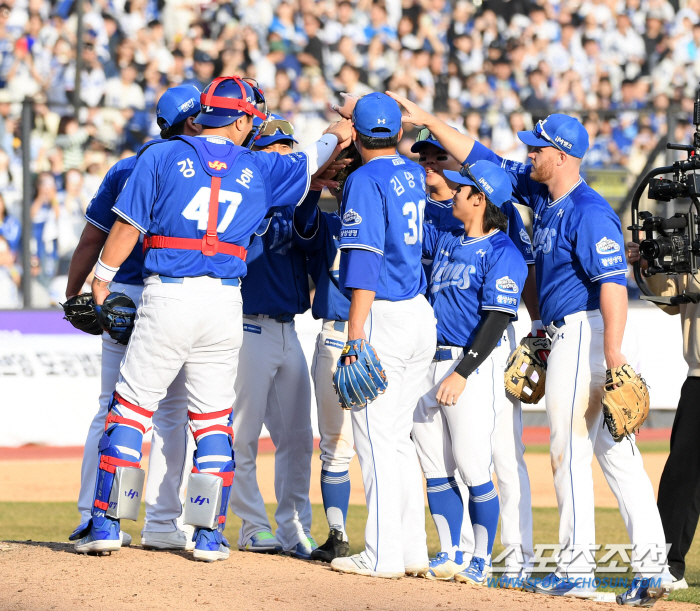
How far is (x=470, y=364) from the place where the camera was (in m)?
4.46

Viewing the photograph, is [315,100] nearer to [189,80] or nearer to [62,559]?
[189,80]

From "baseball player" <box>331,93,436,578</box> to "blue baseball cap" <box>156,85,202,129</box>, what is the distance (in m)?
0.93

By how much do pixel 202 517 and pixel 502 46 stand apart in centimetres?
1258

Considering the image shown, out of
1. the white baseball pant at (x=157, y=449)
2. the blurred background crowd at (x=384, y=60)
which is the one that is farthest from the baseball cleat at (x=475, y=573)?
the blurred background crowd at (x=384, y=60)

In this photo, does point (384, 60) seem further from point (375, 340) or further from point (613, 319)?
point (613, 319)

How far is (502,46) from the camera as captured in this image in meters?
15.3

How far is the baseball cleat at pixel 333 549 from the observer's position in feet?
16.0

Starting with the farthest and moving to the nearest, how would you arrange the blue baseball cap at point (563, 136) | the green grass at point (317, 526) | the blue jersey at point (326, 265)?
the green grass at point (317, 526)
the blue jersey at point (326, 265)
the blue baseball cap at point (563, 136)

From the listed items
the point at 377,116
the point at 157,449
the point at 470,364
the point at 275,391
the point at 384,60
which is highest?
the point at 384,60

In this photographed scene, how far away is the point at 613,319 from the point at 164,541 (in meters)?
2.51

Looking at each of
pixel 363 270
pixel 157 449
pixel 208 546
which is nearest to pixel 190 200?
pixel 363 270

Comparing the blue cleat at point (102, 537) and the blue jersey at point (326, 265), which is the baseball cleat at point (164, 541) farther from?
the blue jersey at point (326, 265)

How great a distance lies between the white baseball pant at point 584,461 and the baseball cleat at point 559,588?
0.04 meters

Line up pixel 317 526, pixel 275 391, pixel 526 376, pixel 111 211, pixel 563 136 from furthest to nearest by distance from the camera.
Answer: pixel 317 526, pixel 275 391, pixel 111 211, pixel 526 376, pixel 563 136
